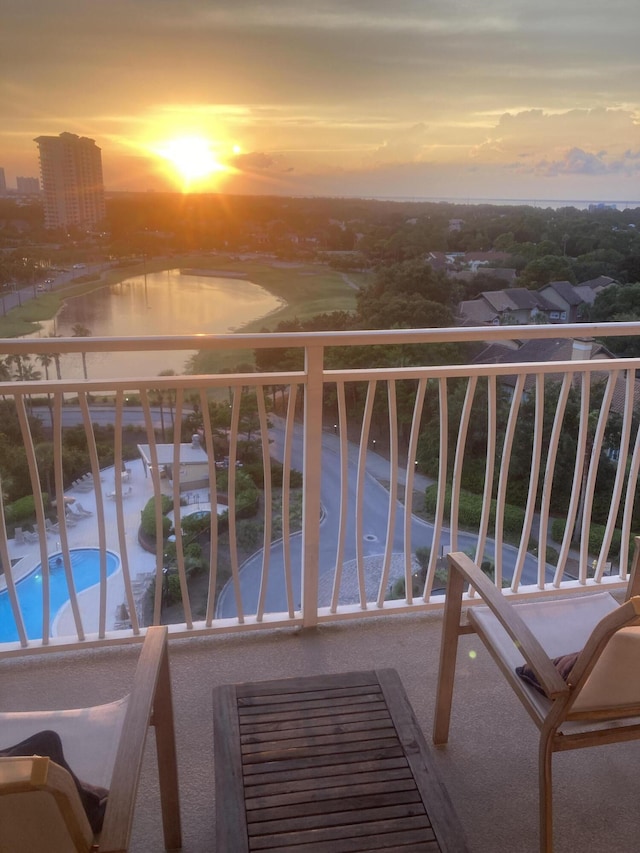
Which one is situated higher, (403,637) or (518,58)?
(518,58)

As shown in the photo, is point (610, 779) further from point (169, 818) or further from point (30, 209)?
point (30, 209)

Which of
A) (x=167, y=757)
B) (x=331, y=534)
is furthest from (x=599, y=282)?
(x=167, y=757)

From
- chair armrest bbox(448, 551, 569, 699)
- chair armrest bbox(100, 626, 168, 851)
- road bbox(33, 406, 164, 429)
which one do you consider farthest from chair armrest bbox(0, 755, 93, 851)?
road bbox(33, 406, 164, 429)

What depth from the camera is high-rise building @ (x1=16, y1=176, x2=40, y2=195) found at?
4370 millimetres

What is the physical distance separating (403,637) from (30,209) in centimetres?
351

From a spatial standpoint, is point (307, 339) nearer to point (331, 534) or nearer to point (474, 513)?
point (331, 534)

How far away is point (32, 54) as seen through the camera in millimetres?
4664

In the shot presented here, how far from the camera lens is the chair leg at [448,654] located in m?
2.18

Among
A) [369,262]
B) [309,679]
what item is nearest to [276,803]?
[309,679]

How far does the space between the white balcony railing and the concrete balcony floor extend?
0.10 meters

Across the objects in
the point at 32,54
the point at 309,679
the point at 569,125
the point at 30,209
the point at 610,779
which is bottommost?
the point at 610,779

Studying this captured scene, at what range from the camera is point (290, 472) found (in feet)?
9.44

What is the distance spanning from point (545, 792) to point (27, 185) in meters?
4.55

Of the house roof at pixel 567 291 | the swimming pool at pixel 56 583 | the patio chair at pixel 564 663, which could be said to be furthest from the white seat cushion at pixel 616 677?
the house roof at pixel 567 291
